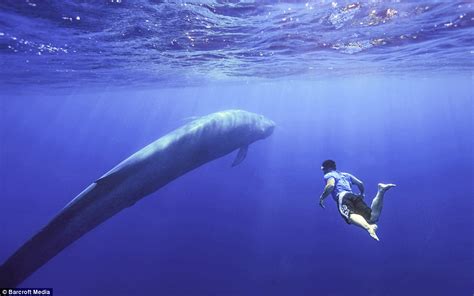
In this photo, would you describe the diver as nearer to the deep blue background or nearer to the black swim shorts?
the black swim shorts

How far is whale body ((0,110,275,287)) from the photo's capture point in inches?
259

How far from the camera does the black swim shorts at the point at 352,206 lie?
22.2 ft

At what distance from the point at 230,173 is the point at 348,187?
87.3 feet

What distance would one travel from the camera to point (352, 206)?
6.92 metres

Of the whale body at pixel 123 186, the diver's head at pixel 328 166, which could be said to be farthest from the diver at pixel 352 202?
the whale body at pixel 123 186

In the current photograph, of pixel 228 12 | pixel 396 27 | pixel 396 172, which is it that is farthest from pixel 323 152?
pixel 228 12

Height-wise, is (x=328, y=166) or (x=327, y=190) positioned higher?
(x=328, y=166)

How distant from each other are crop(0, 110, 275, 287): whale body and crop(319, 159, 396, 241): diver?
3.87 m

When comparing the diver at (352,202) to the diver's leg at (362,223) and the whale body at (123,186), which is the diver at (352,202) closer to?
the diver's leg at (362,223)

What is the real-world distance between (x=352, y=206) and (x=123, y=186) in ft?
15.6

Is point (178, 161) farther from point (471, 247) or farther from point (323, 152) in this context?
point (323, 152)

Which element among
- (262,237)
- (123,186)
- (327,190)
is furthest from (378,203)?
(262,237)

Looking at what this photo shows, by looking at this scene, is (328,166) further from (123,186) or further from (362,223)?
(123,186)

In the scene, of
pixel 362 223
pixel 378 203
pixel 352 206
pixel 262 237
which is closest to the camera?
pixel 362 223
